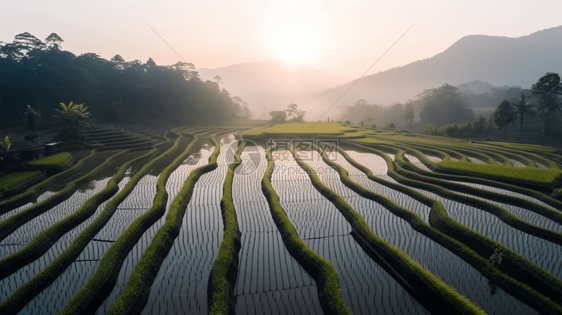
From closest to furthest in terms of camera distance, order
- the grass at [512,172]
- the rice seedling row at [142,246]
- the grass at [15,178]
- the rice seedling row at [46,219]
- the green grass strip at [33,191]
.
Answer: the rice seedling row at [142,246], the rice seedling row at [46,219], the green grass strip at [33,191], the grass at [15,178], the grass at [512,172]

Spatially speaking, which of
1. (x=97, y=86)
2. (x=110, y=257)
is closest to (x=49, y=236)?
(x=110, y=257)

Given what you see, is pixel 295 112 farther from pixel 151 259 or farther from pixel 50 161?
pixel 151 259

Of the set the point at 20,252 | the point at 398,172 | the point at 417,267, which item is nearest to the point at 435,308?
the point at 417,267

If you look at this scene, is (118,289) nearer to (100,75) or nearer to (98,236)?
(98,236)

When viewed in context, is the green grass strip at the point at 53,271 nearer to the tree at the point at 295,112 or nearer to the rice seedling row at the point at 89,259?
the rice seedling row at the point at 89,259

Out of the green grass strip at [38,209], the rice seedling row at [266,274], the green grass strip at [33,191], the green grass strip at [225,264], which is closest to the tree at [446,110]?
the rice seedling row at [266,274]

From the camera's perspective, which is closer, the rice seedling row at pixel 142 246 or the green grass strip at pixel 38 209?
the rice seedling row at pixel 142 246
